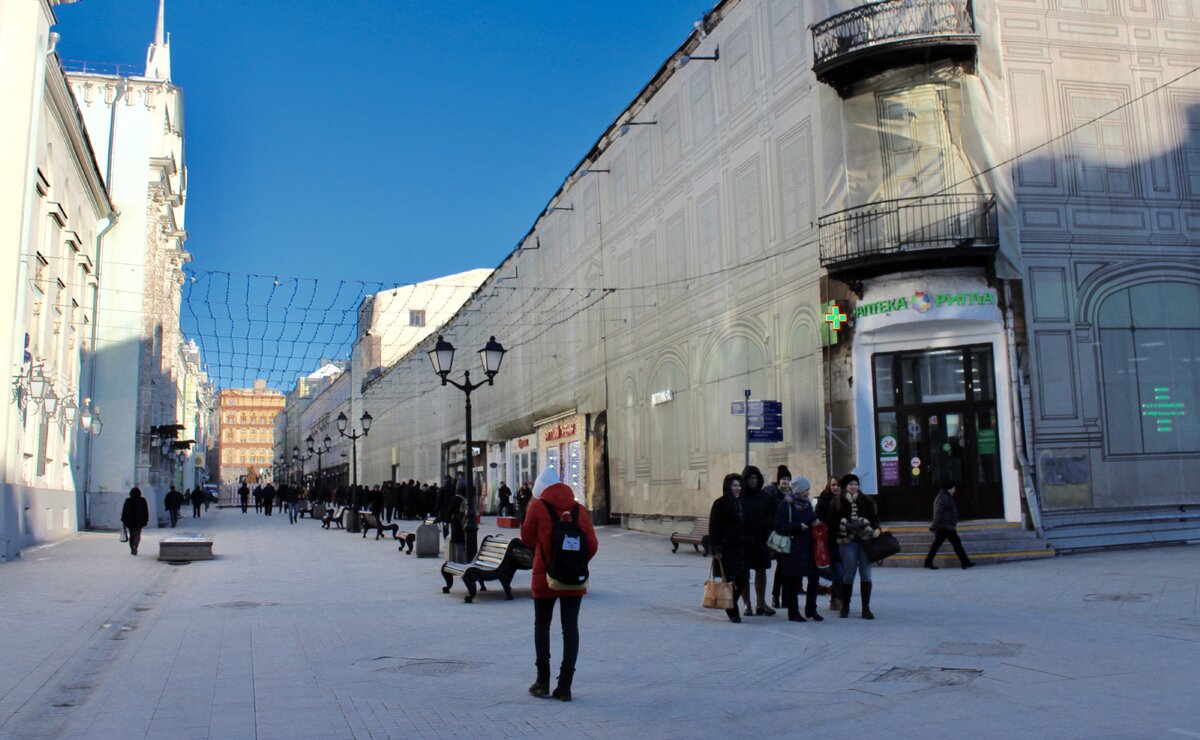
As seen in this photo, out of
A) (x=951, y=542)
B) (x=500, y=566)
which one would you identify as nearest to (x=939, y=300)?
(x=951, y=542)

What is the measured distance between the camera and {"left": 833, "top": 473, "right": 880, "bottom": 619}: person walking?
11508 mm

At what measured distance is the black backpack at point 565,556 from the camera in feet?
24.6

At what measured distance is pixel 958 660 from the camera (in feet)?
29.0

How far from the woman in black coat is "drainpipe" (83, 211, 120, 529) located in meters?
30.8

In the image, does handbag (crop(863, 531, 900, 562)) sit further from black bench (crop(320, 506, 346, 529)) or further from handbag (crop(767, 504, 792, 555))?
black bench (crop(320, 506, 346, 529))

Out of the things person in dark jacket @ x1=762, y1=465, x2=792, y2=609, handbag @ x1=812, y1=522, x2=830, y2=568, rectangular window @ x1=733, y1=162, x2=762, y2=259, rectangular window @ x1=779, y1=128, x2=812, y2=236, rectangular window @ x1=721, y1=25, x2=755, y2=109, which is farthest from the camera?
rectangular window @ x1=721, y1=25, x2=755, y2=109

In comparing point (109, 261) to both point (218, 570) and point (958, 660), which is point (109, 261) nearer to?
point (218, 570)

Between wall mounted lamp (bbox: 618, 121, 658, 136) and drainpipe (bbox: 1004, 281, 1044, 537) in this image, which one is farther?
wall mounted lamp (bbox: 618, 121, 658, 136)

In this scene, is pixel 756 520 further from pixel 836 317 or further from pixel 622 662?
pixel 836 317

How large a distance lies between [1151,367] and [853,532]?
38.0 feet

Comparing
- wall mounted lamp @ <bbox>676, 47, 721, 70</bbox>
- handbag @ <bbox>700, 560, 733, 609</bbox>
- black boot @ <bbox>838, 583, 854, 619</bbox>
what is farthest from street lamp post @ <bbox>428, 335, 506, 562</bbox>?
wall mounted lamp @ <bbox>676, 47, 721, 70</bbox>

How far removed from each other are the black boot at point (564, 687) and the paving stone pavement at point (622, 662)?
10 centimetres

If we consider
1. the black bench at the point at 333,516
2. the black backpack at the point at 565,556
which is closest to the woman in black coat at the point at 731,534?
the black backpack at the point at 565,556

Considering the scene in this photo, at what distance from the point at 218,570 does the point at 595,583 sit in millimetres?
8265
